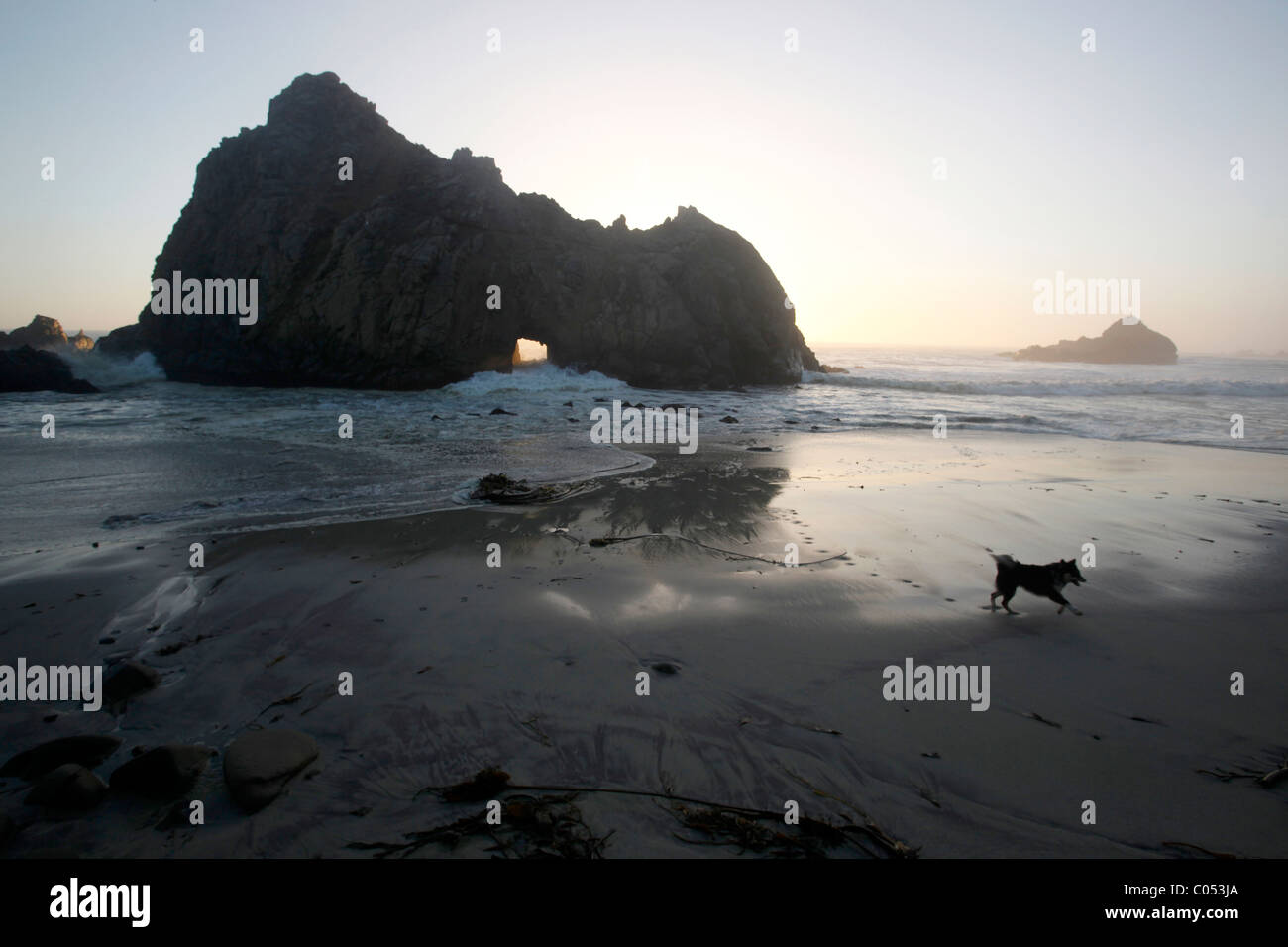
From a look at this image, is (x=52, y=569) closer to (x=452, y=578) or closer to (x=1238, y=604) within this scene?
(x=452, y=578)

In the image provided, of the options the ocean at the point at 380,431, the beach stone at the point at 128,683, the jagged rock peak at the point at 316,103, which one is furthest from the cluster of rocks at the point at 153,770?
the jagged rock peak at the point at 316,103

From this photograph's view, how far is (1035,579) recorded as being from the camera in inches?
217

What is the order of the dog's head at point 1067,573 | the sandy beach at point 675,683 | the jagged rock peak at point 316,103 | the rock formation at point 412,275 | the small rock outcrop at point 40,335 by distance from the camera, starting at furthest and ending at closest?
the small rock outcrop at point 40,335 < the jagged rock peak at point 316,103 < the rock formation at point 412,275 < the dog's head at point 1067,573 < the sandy beach at point 675,683

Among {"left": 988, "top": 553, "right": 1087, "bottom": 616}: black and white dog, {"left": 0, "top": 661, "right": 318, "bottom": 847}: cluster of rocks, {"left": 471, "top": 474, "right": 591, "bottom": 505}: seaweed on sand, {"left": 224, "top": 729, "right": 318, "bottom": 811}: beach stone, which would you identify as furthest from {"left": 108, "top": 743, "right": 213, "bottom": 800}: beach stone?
{"left": 471, "top": 474, "right": 591, "bottom": 505}: seaweed on sand

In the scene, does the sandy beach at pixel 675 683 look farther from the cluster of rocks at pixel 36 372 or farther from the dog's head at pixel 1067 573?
the cluster of rocks at pixel 36 372

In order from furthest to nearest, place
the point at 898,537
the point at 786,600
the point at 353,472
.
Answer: the point at 353,472 → the point at 898,537 → the point at 786,600

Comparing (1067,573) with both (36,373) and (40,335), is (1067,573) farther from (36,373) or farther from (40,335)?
(40,335)

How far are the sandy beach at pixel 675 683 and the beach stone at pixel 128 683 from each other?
203mm

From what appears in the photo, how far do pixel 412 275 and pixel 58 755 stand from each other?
111ft

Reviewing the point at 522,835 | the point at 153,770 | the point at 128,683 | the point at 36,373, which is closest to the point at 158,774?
the point at 153,770

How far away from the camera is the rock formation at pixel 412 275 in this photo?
1330 inches
